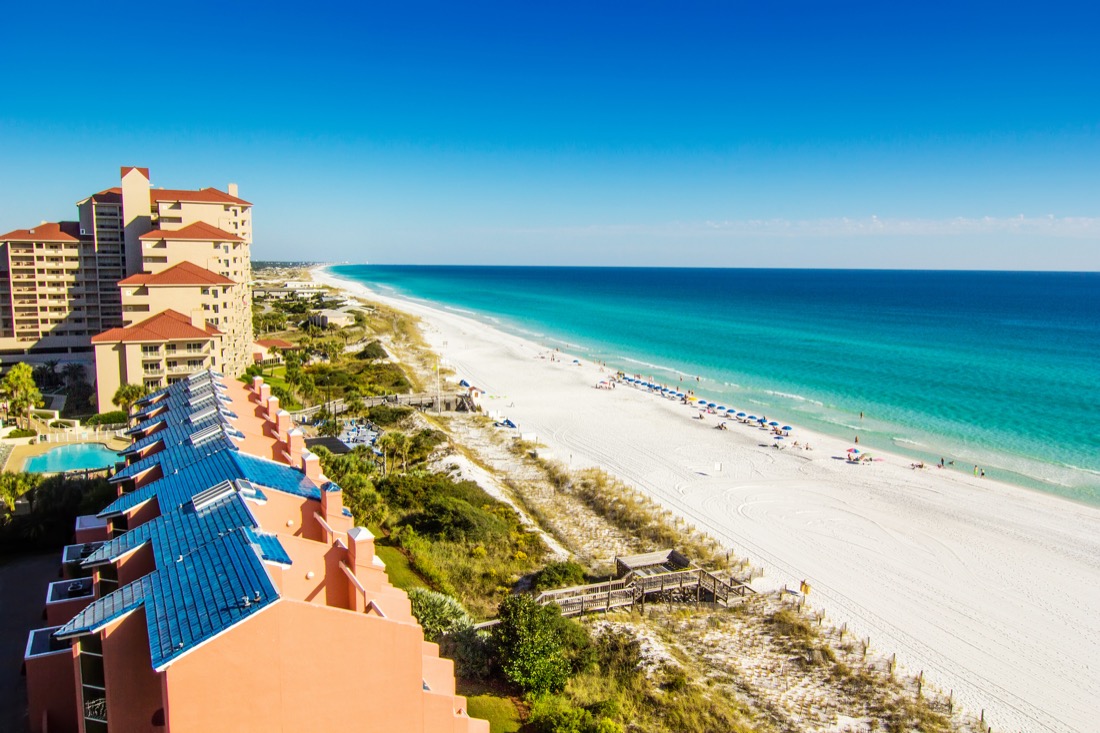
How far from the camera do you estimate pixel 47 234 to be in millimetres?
53844

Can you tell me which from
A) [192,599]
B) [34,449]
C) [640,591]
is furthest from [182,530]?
[34,449]

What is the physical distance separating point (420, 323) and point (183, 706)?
10149 centimetres

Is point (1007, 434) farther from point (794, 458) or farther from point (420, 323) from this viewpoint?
point (420, 323)

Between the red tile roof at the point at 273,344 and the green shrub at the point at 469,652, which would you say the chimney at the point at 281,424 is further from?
the red tile roof at the point at 273,344

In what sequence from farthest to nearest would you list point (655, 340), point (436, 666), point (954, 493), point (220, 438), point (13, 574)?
point (655, 340), point (954, 493), point (13, 574), point (220, 438), point (436, 666)

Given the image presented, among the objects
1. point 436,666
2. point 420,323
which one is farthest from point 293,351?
point 436,666

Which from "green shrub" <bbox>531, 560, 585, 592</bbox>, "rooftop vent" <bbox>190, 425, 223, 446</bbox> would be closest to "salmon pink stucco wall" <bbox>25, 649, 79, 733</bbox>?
"rooftop vent" <bbox>190, 425, 223, 446</bbox>

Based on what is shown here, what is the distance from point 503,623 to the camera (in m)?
16.8

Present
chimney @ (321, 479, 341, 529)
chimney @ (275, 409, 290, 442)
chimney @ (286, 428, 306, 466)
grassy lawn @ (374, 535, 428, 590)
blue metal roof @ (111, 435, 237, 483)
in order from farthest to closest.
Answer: grassy lawn @ (374, 535, 428, 590) < chimney @ (275, 409, 290, 442) < chimney @ (286, 428, 306, 466) < blue metal roof @ (111, 435, 237, 483) < chimney @ (321, 479, 341, 529)

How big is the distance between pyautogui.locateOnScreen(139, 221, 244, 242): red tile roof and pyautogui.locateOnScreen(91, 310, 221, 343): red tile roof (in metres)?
6.78

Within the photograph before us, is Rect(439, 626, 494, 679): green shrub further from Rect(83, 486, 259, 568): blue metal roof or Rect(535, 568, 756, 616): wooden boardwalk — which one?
Rect(83, 486, 259, 568): blue metal roof

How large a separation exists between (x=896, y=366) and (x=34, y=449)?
72879mm

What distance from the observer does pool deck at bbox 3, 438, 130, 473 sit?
98.9 feet

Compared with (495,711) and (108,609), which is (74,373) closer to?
(495,711)
